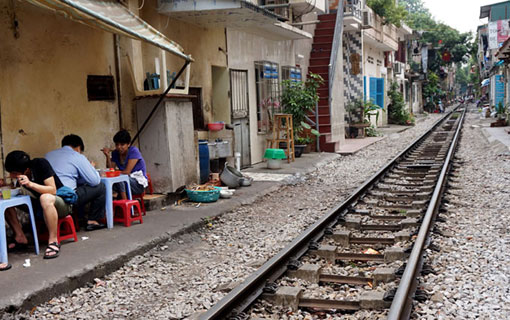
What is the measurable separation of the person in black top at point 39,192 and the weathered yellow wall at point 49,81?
2.54ft

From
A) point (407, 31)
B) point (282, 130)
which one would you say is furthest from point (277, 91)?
point (407, 31)

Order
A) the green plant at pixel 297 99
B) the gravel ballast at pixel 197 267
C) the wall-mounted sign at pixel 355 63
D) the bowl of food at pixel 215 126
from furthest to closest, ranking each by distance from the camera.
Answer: the wall-mounted sign at pixel 355 63
the green plant at pixel 297 99
the bowl of food at pixel 215 126
the gravel ballast at pixel 197 267

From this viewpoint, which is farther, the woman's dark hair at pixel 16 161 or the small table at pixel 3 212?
the woman's dark hair at pixel 16 161

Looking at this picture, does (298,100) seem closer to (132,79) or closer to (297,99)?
(297,99)

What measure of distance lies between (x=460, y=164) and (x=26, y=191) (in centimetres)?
1079

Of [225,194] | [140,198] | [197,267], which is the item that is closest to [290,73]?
[225,194]

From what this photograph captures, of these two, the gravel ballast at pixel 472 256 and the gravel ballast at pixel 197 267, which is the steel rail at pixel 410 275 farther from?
the gravel ballast at pixel 197 267

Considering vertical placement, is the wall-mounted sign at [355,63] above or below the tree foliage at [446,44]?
below

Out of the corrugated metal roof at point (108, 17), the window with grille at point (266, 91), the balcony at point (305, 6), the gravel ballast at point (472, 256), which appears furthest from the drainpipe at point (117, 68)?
the balcony at point (305, 6)

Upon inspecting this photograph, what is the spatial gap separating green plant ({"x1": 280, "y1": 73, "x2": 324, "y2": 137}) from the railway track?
622 centimetres

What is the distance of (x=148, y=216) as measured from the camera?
305 inches

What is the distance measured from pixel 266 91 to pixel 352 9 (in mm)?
8070

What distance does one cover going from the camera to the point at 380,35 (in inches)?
1125

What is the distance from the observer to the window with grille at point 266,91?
46.7ft
